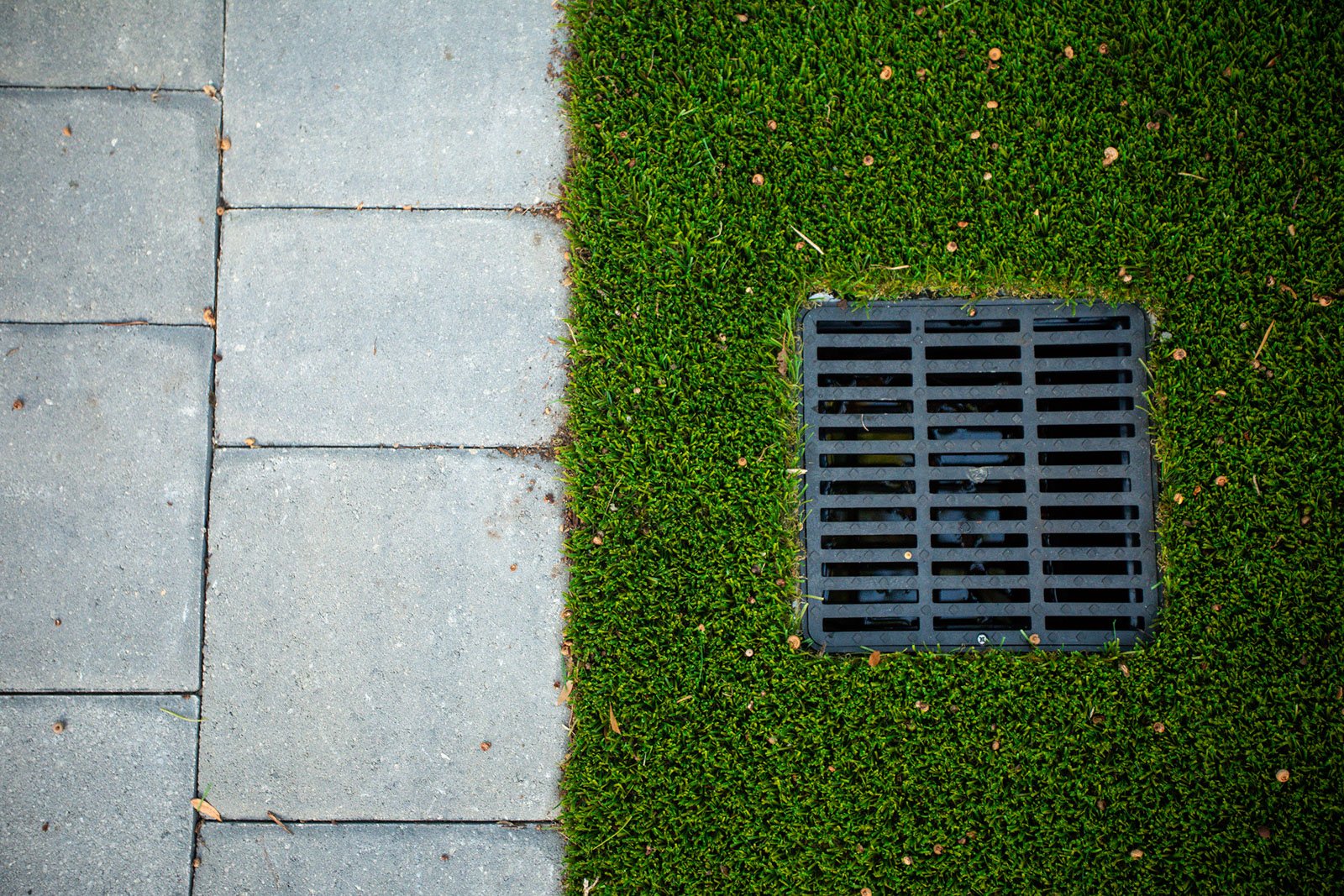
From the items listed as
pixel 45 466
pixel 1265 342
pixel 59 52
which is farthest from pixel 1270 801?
pixel 59 52

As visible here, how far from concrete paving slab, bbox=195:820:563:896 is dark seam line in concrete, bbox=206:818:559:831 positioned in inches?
0.4

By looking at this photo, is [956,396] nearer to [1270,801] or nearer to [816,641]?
[816,641]

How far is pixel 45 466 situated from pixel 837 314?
105 inches

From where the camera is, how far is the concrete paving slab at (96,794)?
251 centimetres

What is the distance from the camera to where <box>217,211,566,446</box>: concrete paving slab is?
2.62 meters

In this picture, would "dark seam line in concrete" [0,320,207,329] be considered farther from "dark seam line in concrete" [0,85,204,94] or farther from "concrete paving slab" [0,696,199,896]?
"concrete paving slab" [0,696,199,896]

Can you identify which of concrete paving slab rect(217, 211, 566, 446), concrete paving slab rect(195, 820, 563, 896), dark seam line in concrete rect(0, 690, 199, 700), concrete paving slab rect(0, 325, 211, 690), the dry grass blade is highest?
the dry grass blade

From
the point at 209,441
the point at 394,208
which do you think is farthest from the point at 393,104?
the point at 209,441

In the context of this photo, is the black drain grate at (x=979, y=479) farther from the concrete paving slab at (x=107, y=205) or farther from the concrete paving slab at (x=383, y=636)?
the concrete paving slab at (x=107, y=205)

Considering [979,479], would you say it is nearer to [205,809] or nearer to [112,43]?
[205,809]

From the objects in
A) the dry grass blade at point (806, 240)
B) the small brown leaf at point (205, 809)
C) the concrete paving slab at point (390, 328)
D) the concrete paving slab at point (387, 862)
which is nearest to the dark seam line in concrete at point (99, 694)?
the small brown leaf at point (205, 809)

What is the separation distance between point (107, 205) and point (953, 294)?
287 cm

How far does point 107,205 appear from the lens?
270 centimetres

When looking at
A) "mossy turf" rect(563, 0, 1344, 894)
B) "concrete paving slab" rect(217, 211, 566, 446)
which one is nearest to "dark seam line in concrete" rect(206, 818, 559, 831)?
"mossy turf" rect(563, 0, 1344, 894)
